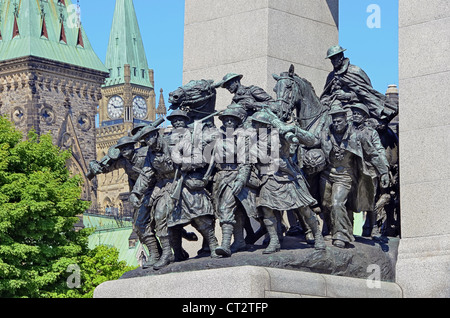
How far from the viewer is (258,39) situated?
28500 mm

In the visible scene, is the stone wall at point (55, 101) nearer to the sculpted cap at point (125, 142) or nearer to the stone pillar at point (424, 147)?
the stone pillar at point (424, 147)

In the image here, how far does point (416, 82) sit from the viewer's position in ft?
85.8

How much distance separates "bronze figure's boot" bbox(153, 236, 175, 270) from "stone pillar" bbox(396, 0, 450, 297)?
13.1 feet

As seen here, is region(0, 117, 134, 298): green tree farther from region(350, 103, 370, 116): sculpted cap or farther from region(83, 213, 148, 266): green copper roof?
region(83, 213, 148, 266): green copper roof

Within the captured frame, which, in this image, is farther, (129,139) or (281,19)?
(281,19)

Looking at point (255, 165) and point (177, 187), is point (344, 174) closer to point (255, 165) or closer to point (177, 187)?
point (255, 165)

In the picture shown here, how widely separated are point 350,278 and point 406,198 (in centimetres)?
221

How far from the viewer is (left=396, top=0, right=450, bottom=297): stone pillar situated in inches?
990

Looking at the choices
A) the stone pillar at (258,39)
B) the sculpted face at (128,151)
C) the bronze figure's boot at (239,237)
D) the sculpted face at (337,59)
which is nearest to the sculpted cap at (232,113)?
the bronze figure's boot at (239,237)

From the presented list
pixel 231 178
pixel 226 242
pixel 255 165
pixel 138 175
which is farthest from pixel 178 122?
pixel 226 242

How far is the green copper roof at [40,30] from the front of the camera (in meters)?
150
